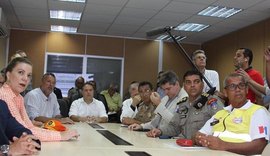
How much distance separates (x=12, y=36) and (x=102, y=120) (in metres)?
4.61

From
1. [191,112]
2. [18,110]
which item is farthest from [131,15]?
[18,110]

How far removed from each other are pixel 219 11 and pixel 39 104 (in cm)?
360

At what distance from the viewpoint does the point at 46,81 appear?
4320 mm

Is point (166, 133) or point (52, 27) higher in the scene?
point (52, 27)

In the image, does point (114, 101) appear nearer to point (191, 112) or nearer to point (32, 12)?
point (32, 12)

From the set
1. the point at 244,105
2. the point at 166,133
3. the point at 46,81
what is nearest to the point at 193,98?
the point at 166,133

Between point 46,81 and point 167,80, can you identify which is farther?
point 46,81

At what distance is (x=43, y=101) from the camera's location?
433cm

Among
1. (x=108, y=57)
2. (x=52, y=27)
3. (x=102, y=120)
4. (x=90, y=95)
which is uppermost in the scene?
(x=52, y=27)

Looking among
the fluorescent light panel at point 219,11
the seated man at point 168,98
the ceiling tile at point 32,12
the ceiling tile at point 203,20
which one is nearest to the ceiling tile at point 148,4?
the fluorescent light panel at point 219,11

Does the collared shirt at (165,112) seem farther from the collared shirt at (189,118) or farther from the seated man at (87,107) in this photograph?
the seated man at (87,107)

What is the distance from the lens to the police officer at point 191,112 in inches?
104

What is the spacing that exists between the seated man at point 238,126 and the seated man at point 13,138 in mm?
1078

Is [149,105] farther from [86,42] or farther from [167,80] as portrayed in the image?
→ [86,42]
